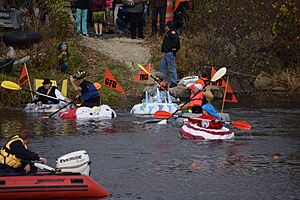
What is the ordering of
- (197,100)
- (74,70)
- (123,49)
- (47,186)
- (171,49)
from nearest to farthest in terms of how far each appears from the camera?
1. (47,186)
2. (197,100)
3. (171,49)
4. (74,70)
5. (123,49)

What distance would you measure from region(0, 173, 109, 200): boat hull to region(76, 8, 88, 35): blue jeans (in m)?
22.0

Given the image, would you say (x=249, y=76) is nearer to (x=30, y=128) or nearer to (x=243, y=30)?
(x=243, y=30)

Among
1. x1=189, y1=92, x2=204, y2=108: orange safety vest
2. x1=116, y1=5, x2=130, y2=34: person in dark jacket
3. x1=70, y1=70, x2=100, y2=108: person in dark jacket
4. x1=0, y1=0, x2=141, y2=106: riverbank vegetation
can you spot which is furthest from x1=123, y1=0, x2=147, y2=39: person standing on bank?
x1=189, y1=92, x2=204, y2=108: orange safety vest

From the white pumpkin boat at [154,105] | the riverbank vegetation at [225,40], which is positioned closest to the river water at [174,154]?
the white pumpkin boat at [154,105]

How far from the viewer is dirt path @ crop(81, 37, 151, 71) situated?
1448 inches

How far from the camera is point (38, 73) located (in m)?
33.3

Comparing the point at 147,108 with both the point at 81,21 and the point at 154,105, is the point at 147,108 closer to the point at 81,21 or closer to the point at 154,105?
the point at 154,105

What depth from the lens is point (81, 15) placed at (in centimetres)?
3781

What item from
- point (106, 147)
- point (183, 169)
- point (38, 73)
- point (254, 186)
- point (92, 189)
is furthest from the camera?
point (38, 73)

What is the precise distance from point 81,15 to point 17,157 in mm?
22007

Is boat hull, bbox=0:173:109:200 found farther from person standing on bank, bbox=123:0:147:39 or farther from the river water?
person standing on bank, bbox=123:0:147:39

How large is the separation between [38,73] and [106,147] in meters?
11.9

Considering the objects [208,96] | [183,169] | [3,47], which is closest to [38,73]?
[3,47]

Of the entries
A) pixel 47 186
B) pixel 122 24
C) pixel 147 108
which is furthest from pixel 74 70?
pixel 47 186
